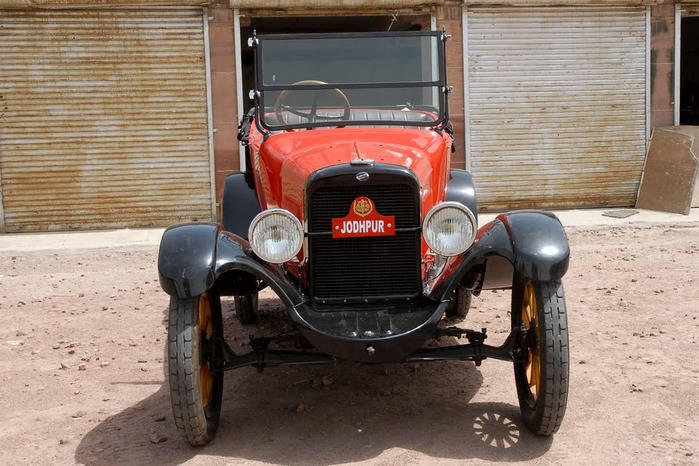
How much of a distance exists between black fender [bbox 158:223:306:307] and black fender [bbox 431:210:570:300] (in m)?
0.79

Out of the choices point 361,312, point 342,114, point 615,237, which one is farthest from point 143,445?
point 615,237

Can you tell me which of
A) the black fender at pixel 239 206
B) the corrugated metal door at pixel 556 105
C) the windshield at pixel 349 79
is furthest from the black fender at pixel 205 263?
the corrugated metal door at pixel 556 105

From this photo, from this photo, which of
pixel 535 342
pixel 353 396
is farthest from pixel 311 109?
pixel 535 342

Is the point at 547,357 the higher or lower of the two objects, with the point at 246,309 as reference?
higher

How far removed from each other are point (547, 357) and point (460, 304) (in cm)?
250

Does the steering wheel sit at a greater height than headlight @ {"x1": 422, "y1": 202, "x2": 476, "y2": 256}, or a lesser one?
greater

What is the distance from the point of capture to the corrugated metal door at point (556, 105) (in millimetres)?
11766

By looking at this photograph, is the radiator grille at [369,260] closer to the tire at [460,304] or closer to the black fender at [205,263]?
the black fender at [205,263]

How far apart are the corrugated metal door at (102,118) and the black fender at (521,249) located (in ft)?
24.5

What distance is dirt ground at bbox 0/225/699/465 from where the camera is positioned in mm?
4172

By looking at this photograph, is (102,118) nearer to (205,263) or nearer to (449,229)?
(205,263)

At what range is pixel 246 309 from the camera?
6.44 metres

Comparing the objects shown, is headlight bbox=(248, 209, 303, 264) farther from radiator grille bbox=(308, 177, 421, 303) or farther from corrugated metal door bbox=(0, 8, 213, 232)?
corrugated metal door bbox=(0, 8, 213, 232)

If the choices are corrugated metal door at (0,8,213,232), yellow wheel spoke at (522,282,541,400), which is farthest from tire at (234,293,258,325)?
corrugated metal door at (0,8,213,232)
